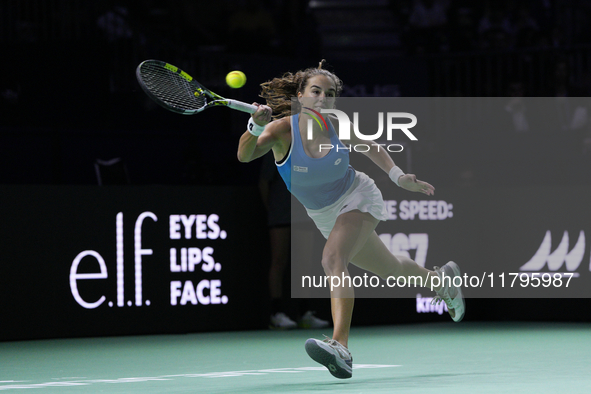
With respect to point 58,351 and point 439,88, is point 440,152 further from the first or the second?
point 58,351

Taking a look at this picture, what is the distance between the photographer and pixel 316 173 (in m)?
5.27

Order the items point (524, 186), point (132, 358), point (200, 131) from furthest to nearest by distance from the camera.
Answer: point (200, 131) < point (524, 186) < point (132, 358)

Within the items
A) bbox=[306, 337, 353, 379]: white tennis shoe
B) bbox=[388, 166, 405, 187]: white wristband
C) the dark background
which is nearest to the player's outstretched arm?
bbox=[388, 166, 405, 187]: white wristband

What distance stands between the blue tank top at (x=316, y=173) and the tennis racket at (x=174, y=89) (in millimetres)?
412

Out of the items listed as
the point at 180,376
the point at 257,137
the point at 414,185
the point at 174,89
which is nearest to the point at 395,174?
the point at 414,185

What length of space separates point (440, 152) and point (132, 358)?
5.05 metres

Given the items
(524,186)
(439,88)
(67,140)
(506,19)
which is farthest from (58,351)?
(506,19)

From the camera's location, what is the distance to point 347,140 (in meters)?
5.77

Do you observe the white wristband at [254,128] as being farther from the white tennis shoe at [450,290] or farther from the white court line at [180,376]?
the white tennis shoe at [450,290]

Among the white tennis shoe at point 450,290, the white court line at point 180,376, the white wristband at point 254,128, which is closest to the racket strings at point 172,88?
the white wristband at point 254,128

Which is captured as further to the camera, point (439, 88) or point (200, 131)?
point (439, 88)

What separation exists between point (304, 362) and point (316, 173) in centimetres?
147

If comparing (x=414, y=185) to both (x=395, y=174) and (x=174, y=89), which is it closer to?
(x=395, y=174)

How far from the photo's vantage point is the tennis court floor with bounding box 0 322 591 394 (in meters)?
4.87
